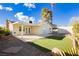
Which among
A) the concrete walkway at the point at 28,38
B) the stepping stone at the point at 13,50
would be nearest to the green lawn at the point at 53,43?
the concrete walkway at the point at 28,38

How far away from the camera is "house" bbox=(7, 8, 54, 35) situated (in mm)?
1867

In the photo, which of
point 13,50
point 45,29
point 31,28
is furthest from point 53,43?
point 13,50

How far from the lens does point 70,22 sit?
72.8 inches

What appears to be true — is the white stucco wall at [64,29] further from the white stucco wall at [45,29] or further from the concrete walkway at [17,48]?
the concrete walkway at [17,48]

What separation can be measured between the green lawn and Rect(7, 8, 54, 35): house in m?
0.08

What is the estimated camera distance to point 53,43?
72.6 inches

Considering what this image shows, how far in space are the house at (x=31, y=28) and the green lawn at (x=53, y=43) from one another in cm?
8

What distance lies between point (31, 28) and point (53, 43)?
267 mm

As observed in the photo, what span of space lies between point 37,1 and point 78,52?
64 cm

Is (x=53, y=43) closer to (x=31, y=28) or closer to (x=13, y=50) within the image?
(x=31, y=28)

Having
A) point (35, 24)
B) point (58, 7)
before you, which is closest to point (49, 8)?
point (58, 7)

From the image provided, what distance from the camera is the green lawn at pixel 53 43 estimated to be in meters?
1.84

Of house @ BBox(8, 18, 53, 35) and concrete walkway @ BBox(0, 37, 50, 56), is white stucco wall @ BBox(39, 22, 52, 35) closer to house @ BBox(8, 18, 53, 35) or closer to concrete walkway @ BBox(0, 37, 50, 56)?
house @ BBox(8, 18, 53, 35)

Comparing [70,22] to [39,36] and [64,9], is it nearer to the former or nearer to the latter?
[64,9]
